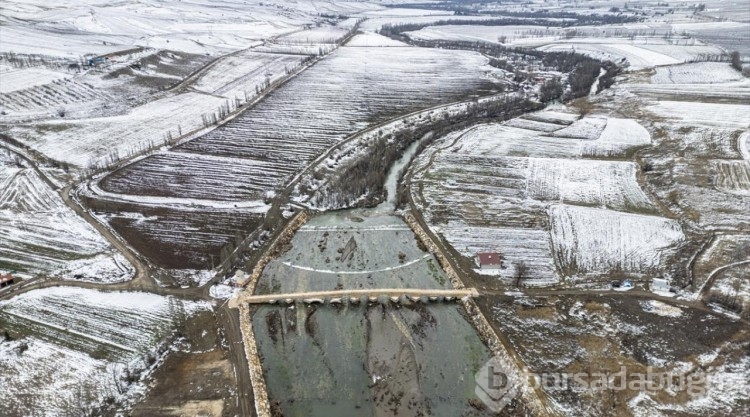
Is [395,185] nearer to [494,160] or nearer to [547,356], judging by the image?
[494,160]

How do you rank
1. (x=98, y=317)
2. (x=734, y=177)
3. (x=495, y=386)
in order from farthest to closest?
(x=734, y=177)
(x=98, y=317)
(x=495, y=386)

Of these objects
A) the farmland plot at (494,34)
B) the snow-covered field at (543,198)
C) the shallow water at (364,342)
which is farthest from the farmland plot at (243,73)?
the farmland plot at (494,34)

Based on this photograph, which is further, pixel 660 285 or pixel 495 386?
pixel 660 285

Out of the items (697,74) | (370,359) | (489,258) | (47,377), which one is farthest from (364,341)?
(697,74)


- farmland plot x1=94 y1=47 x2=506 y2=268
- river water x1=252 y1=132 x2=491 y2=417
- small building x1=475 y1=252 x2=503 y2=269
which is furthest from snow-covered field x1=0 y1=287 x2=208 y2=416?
small building x1=475 y1=252 x2=503 y2=269

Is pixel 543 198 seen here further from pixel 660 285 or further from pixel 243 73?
pixel 243 73

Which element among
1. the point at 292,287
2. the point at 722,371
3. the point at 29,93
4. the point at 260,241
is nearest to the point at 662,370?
the point at 722,371

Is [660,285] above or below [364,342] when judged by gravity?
above

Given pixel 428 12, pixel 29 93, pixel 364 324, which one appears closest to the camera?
pixel 364 324
